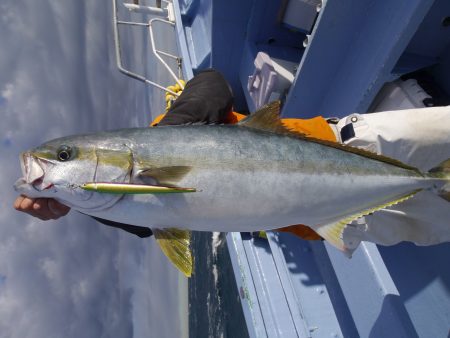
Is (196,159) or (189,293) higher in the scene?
(196,159)

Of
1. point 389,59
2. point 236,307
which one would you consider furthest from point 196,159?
point 236,307

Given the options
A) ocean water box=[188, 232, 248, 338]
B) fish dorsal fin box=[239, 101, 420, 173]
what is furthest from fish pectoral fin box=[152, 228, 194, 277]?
ocean water box=[188, 232, 248, 338]

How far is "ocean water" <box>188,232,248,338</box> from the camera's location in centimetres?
575

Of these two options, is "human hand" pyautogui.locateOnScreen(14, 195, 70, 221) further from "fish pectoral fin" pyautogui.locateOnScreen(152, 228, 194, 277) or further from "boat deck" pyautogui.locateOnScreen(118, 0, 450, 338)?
"boat deck" pyautogui.locateOnScreen(118, 0, 450, 338)

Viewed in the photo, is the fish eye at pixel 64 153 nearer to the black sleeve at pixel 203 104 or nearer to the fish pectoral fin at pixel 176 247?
the fish pectoral fin at pixel 176 247

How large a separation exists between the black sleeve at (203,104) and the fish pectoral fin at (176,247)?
3.04 feet

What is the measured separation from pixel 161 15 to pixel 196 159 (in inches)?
262

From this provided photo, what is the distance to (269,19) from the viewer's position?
5.23m

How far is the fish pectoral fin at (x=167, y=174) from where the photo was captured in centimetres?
178

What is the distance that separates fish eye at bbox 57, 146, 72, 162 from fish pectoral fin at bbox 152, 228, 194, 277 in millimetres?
621

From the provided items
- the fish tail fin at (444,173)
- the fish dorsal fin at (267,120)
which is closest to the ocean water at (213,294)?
the fish tail fin at (444,173)

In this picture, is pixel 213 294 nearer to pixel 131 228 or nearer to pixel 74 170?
pixel 131 228

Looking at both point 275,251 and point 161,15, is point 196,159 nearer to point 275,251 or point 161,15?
point 275,251

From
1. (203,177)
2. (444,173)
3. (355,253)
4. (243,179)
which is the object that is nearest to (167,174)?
(203,177)
